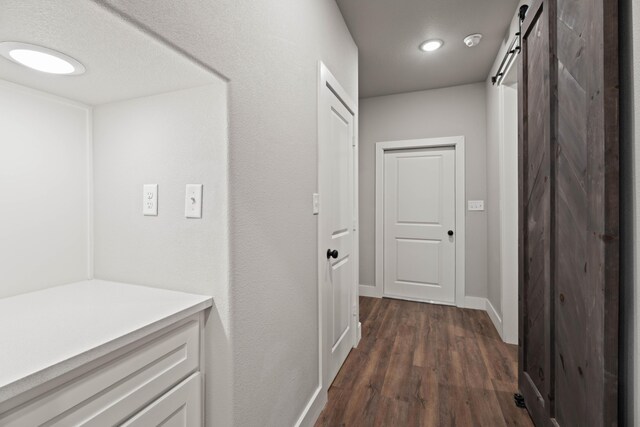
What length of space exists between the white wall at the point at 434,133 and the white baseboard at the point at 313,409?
91.4 inches

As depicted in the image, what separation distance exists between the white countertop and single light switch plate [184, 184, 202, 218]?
0.28 m

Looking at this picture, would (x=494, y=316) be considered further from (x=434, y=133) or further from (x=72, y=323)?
(x=72, y=323)

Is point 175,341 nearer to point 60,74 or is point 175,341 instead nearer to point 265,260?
point 265,260

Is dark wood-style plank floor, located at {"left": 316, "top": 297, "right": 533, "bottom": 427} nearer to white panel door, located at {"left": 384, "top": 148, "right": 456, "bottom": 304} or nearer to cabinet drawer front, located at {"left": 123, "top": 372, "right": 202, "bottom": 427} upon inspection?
white panel door, located at {"left": 384, "top": 148, "right": 456, "bottom": 304}

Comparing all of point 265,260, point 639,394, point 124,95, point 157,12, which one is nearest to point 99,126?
point 124,95

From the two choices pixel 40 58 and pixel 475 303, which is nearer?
pixel 40 58

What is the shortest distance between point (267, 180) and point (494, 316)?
2.90 m

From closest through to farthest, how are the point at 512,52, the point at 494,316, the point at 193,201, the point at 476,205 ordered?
1. the point at 193,201
2. the point at 512,52
3. the point at 494,316
4. the point at 476,205

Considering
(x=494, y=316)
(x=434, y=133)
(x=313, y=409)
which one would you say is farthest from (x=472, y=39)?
(x=313, y=409)

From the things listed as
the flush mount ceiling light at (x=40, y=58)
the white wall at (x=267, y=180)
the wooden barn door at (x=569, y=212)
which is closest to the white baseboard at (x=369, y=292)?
the wooden barn door at (x=569, y=212)

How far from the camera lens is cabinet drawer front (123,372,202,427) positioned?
793 mm

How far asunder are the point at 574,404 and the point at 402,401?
94 cm

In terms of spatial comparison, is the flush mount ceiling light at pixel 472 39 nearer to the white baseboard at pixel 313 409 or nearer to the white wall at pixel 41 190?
the white wall at pixel 41 190

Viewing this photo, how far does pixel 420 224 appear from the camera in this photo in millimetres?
3736
